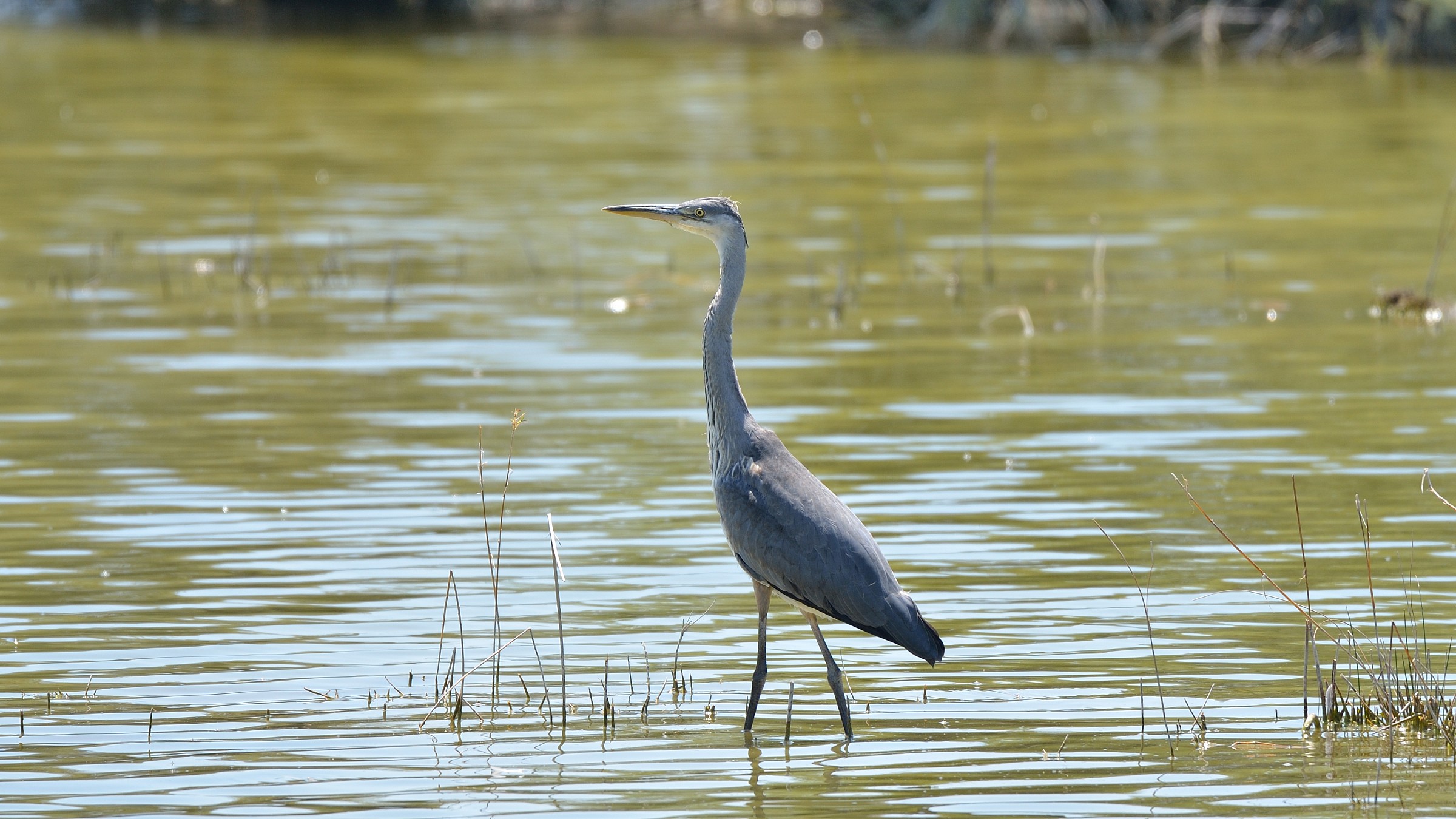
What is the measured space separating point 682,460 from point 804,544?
13.6 ft

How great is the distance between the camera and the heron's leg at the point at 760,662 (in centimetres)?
694

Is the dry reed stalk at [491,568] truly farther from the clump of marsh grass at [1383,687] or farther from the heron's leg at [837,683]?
the clump of marsh grass at [1383,687]

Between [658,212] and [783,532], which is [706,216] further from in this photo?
[783,532]

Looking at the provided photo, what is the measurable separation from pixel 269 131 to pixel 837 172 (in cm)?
768

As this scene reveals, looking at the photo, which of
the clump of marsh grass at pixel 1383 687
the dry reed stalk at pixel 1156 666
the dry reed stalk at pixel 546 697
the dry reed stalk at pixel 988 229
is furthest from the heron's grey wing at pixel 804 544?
the dry reed stalk at pixel 988 229

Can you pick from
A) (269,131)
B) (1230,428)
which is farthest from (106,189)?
(1230,428)

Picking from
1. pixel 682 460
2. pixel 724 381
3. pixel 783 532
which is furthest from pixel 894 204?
pixel 783 532

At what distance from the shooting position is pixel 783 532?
7012mm

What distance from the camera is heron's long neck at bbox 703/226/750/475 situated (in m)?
7.39

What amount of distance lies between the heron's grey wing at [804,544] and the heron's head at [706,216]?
879 mm

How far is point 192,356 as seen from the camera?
1360 centimetres

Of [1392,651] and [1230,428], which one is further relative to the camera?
[1230,428]

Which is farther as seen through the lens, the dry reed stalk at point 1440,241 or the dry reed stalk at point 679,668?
the dry reed stalk at point 1440,241

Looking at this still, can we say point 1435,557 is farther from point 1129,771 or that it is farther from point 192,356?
point 192,356
